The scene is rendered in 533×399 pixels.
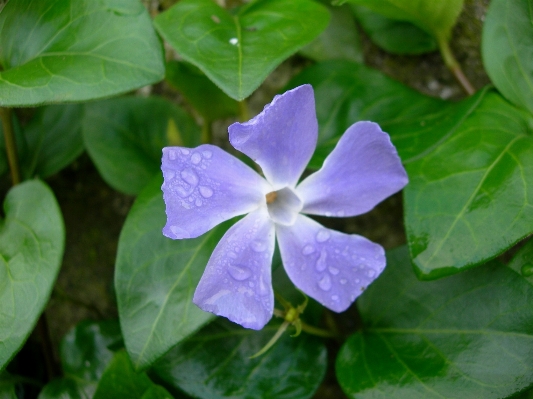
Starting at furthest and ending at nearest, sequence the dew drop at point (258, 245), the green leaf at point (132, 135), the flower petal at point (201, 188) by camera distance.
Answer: the green leaf at point (132, 135) < the dew drop at point (258, 245) < the flower petal at point (201, 188)

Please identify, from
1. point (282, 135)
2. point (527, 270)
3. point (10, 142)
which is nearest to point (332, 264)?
point (282, 135)

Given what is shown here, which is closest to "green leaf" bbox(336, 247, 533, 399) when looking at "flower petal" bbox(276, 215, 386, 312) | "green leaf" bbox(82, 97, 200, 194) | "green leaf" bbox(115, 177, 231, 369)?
"flower petal" bbox(276, 215, 386, 312)

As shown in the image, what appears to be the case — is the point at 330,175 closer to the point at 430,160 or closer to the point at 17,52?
the point at 430,160

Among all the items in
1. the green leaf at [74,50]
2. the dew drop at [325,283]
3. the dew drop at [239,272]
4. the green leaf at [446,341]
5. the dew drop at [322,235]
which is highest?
the green leaf at [74,50]

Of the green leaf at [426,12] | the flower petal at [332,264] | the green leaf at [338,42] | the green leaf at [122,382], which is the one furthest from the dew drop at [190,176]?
the green leaf at [338,42]

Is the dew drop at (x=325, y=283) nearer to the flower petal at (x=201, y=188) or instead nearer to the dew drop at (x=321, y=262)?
the dew drop at (x=321, y=262)

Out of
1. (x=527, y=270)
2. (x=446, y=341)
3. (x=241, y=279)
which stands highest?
(x=241, y=279)

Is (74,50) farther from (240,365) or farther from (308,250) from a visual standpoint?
(240,365)

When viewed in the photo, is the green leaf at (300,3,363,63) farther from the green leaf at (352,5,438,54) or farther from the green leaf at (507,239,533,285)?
the green leaf at (507,239,533,285)
